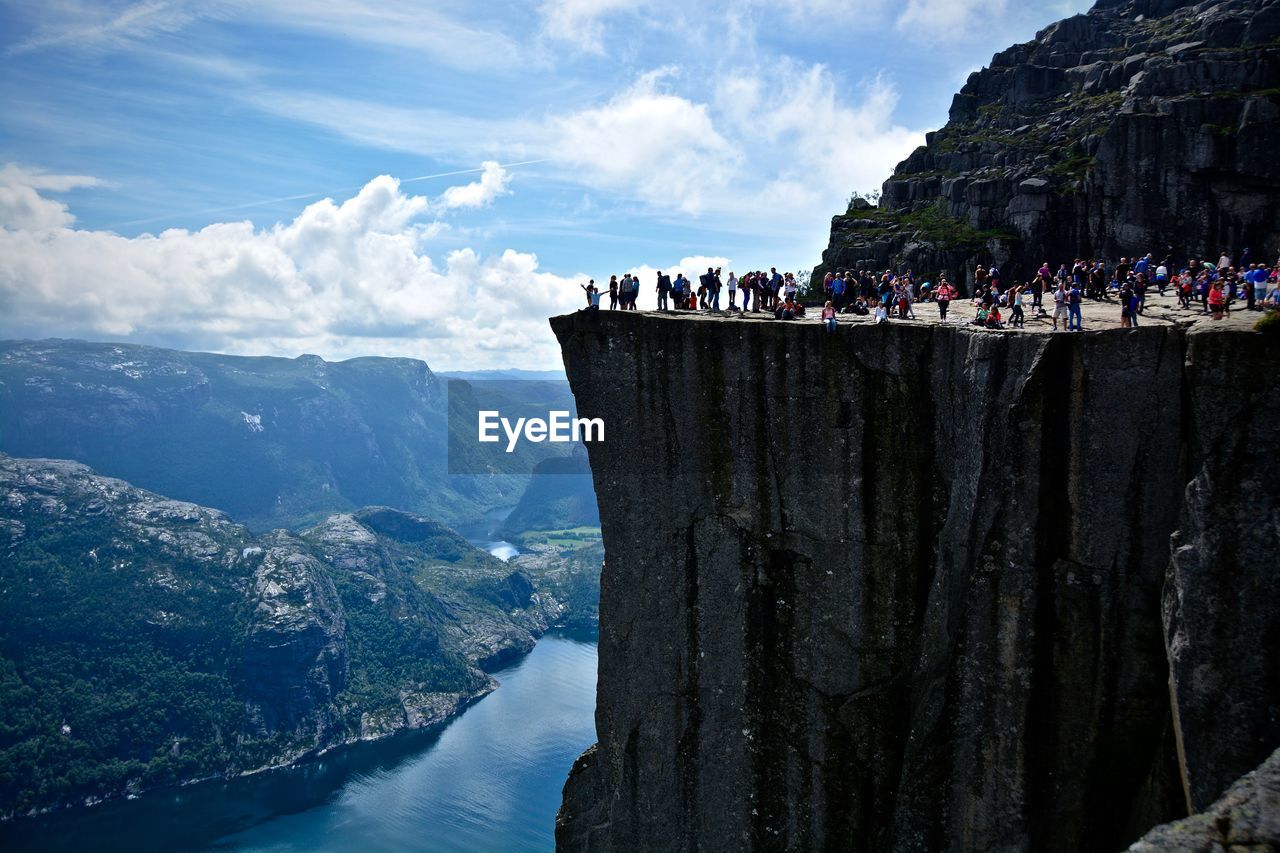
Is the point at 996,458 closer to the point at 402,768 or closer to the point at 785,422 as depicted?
the point at 785,422

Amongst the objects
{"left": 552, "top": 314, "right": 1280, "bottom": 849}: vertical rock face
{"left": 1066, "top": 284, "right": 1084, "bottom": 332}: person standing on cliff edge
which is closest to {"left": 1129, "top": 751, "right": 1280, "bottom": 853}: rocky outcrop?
{"left": 552, "top": 314, "right": 1280, "bottom": 849}: vertical rock face

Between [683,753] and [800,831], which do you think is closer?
[800,831]

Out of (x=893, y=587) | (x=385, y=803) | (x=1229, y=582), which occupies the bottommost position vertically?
(x=385, y=803)

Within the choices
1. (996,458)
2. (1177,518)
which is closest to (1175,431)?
(1177,518)

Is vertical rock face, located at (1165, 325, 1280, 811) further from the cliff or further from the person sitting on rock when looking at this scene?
the cliff

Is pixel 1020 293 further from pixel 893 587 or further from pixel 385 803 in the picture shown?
pixel 385 803

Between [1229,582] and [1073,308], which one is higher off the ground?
[1073,308]

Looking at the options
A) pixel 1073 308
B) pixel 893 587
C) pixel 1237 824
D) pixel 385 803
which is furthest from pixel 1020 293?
pixel 385 803
